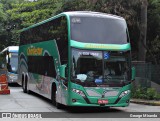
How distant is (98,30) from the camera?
46.9 ft

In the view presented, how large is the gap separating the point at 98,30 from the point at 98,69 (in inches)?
62.9

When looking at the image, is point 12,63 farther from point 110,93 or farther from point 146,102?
point 110,93

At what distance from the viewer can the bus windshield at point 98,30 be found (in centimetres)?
1407

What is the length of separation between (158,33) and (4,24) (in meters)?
25.4

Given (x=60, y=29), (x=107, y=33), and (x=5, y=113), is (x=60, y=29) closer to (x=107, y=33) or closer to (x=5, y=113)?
(x=107, y=33)

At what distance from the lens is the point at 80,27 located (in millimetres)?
14164

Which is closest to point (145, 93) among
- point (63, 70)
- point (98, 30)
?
point (98, 30)

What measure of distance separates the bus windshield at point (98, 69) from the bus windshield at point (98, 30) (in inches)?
21.6

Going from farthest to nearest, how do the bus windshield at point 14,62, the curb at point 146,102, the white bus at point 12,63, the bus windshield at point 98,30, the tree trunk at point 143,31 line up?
the bus windshield at point 14,62 → the white bus at point 12,63 → the tree trunk at point 143,31 → the curb at point 146,102 → the bus windshield at point 98,30

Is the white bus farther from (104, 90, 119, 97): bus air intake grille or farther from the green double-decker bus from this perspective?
(104, 90, 119, 97): bus air intake grille

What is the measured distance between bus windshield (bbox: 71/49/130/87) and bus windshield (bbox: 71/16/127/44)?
55 cm

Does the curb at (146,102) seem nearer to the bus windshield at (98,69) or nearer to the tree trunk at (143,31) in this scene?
the bus windshield at (98,69)

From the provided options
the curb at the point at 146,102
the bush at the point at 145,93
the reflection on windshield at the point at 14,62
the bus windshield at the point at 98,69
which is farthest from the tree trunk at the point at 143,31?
the reflection on windshield at the point at 14,62

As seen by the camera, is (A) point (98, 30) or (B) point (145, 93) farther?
(B) point (145, 93)
